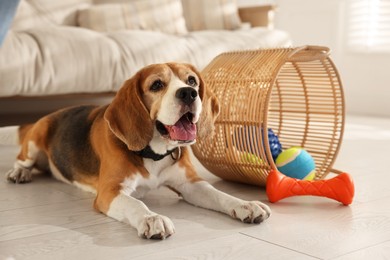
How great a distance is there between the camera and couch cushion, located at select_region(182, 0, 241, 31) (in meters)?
4.93

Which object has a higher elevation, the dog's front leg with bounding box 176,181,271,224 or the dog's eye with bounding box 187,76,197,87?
the dog's eye with bounding box 187,76,197,87

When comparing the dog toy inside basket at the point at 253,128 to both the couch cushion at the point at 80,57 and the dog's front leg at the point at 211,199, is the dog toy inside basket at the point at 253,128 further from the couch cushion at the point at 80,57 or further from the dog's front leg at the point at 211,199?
the couch cushion at the point at 80,57

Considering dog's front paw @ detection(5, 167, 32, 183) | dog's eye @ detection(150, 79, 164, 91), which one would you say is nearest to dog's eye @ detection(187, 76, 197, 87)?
dog's eye @ detection(150, 79, 164, 91)

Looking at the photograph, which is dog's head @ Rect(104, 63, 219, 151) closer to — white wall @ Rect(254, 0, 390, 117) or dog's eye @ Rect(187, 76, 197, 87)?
dog's eye @ Rect(187, 76, 197, 87)

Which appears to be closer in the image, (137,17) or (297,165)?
(297,165)

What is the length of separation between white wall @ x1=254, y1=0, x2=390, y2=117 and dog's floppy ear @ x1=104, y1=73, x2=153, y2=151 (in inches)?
152

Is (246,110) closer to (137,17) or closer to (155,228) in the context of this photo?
(155,228)

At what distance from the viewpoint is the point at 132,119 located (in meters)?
1.83

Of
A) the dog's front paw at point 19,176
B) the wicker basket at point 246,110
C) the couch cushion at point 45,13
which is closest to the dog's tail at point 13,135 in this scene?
the dog's front paw at point 19,176

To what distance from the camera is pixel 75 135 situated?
7.25ft

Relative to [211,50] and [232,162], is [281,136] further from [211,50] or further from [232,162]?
[211,50]

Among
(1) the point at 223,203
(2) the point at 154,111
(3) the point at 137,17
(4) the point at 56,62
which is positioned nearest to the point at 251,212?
(1) the point at 223,203

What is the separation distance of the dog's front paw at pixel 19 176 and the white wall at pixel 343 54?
12.4ft

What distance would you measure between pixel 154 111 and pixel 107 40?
1.99 m
